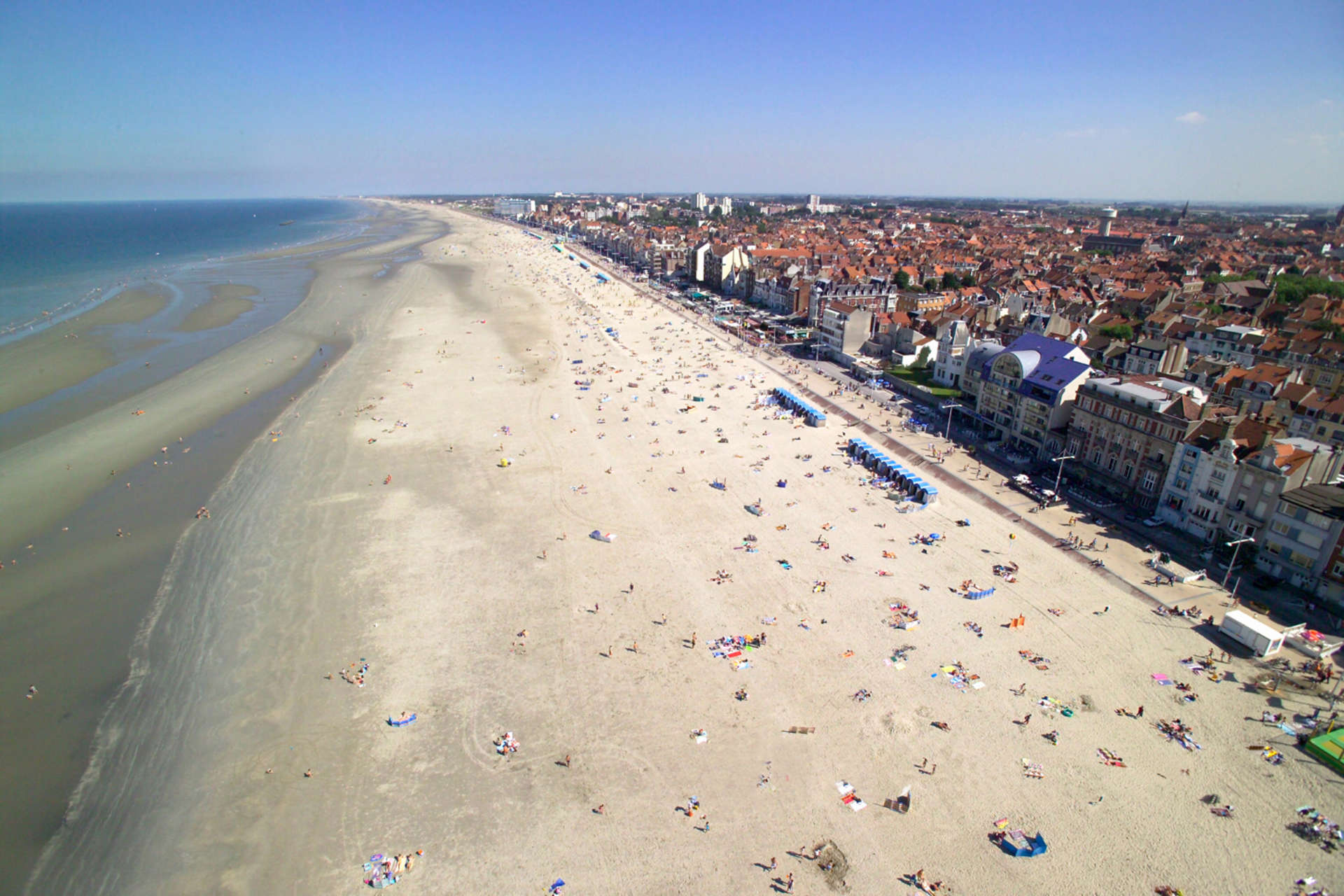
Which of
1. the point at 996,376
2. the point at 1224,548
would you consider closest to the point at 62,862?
the point at 1224,548

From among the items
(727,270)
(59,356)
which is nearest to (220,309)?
(59,356)

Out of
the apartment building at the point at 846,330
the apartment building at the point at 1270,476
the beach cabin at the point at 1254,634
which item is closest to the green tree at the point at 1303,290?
the apartment building at the point at 846,330

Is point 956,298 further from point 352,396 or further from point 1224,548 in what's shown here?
point 352,396

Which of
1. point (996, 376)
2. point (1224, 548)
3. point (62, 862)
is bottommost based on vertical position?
point (62, 862)

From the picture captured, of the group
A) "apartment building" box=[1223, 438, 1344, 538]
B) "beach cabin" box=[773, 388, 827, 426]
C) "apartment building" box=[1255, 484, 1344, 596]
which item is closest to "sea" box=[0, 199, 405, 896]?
"beach cabin" box=[773, 388, 827, 426]

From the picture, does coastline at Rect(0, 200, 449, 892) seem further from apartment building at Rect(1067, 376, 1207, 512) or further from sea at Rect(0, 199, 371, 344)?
apartment building at Rect(1067, 376, 1207, 512)

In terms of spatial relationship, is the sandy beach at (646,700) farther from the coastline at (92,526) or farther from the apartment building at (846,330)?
the apartment building at (846,330)

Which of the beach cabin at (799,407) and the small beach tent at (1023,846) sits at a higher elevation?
the beach cabin at (799,407)
